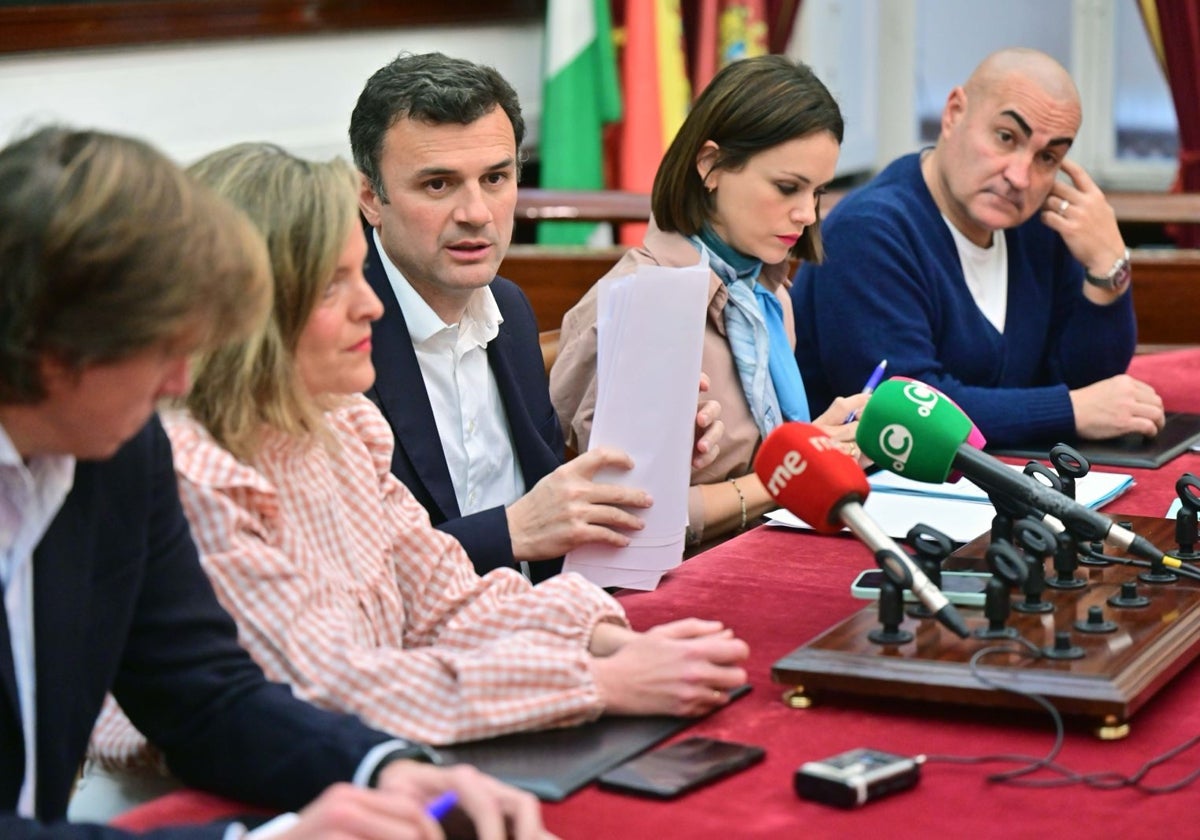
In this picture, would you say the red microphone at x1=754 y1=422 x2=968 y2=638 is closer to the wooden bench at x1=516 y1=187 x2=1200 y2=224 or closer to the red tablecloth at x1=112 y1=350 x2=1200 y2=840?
the red tablecloth at x1=112 y1=350 x2=1200 y2=840

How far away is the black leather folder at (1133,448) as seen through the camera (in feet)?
8.92

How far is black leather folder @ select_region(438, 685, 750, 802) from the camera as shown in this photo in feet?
4.65

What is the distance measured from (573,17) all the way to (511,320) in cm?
297

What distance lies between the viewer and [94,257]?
1.16 m

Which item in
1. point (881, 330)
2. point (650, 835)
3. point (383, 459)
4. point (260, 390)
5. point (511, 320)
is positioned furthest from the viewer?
point (881, 330)

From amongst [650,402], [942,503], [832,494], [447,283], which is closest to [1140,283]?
[942,503]

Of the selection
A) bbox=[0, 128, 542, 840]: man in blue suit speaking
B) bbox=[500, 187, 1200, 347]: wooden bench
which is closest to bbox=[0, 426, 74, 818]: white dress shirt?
bbox=[0, 128, 542, 840]: man in blue suit speaking

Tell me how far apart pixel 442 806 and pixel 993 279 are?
7.40ft

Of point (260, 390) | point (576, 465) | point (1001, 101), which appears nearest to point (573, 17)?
point (1001, 101)

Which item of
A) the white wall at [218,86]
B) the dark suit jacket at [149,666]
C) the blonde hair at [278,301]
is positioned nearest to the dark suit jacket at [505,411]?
the blonde hair at [278,301]

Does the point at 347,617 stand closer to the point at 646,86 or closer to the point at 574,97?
the point at 574,97

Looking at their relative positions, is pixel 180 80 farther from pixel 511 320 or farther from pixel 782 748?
pixel 782 748

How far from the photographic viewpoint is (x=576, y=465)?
2.04 m

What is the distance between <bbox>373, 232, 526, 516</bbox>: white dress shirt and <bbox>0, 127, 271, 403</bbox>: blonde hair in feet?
3.64
